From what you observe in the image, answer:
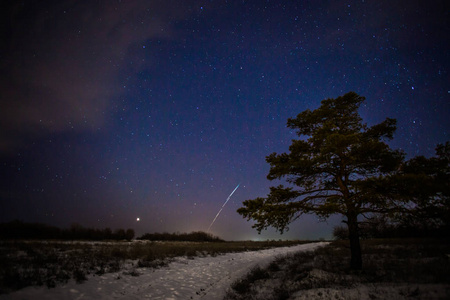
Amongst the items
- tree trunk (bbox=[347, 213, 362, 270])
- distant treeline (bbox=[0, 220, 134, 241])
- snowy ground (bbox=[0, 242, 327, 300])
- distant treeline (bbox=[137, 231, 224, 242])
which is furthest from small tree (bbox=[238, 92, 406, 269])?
distant treeline (bbox=[137, 231, 224, 242])

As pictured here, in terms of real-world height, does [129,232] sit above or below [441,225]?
below

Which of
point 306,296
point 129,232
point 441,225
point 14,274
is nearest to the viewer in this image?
point 306,296

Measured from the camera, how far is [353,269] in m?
9.74

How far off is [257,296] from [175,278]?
A: 537cm

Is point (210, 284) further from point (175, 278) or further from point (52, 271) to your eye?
point (52, 271)

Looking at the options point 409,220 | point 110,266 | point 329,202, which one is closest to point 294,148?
point 329,202

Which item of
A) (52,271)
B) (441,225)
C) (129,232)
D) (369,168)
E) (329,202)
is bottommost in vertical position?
(129,232)

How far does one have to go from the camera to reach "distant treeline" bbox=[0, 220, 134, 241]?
46.0m

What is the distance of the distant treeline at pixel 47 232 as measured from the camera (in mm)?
46000

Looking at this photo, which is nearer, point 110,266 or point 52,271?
point 52,271

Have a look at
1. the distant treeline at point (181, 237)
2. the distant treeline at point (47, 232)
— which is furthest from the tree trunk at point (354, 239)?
the distant treeline at point (181, 237)

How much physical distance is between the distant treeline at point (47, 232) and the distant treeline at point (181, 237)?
14.3 m

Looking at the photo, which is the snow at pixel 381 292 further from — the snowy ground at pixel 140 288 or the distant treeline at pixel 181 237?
the distant treeline at pixel 181 237

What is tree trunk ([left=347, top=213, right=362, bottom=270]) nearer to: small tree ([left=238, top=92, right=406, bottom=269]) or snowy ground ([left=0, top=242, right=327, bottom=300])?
small tree ([left=238, top=92, right=406, bottom=269])
